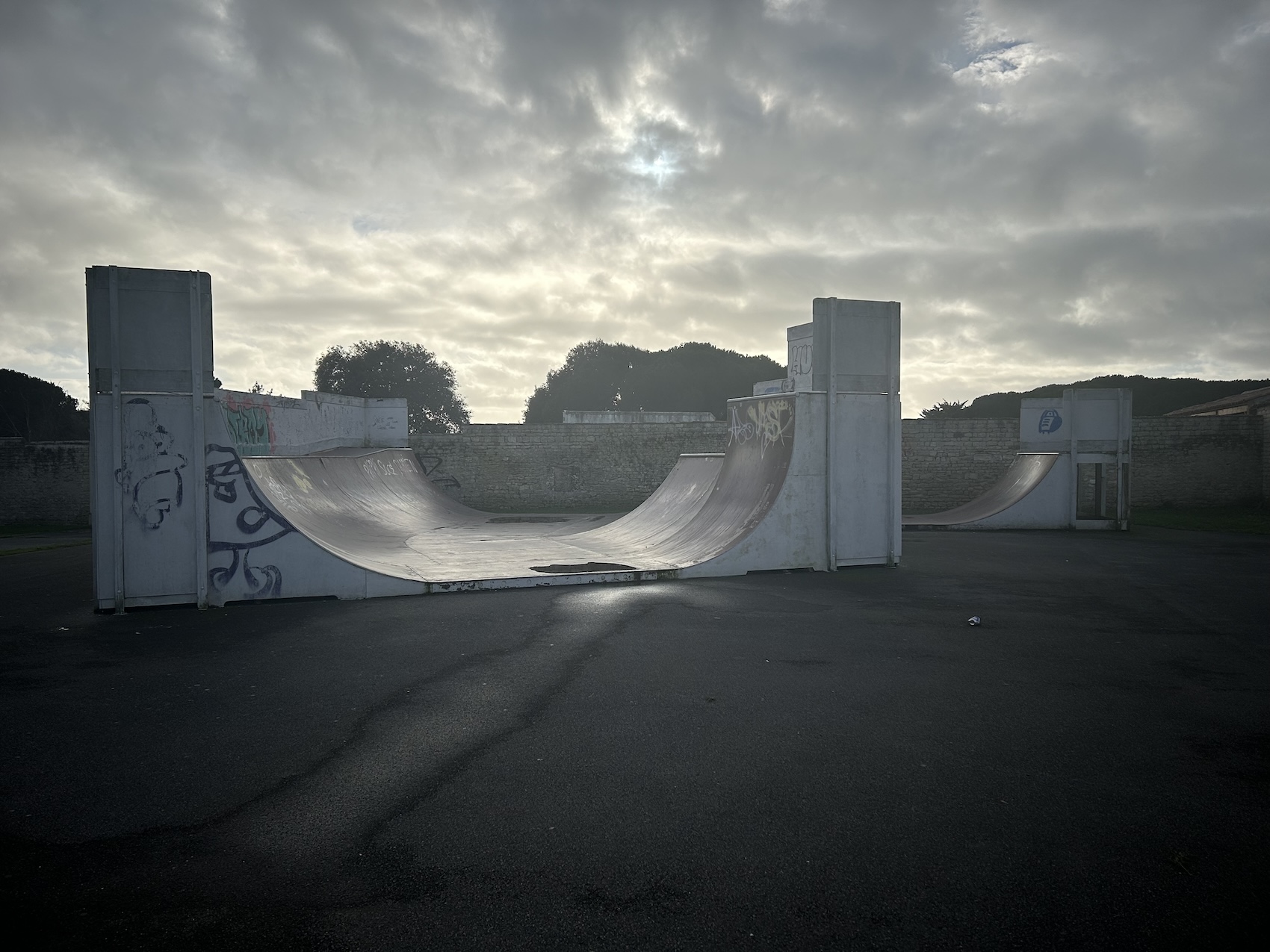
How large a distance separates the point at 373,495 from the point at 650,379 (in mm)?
39049

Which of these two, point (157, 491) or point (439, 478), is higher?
point (157, 491)

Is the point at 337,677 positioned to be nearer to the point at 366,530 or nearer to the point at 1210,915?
the point at 1210,915

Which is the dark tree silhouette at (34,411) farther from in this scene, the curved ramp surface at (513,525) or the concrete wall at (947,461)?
the concrete wall at (947,461)

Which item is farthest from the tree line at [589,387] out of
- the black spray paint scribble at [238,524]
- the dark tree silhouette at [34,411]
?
the black spray paint scribble at [238,524]

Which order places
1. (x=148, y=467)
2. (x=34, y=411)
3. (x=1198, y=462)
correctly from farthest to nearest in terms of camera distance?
(x=34, y=411) → (x=1198, y=462) → (x=148, y=467)

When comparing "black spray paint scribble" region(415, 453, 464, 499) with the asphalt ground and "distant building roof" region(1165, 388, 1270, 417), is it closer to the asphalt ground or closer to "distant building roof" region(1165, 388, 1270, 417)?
the asphalt ground

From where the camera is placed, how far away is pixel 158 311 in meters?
6.54

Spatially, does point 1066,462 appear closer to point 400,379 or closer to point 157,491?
point 157,491

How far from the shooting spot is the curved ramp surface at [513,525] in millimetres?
8016

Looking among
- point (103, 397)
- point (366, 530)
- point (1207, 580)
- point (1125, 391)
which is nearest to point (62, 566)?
point (366, 530)

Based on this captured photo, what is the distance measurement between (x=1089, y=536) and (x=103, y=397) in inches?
519

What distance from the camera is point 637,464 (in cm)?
1836

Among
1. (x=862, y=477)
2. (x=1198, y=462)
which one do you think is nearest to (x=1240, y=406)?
(x=1198, y=462)

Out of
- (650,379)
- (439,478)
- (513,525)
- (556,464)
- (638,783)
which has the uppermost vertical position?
(650,379)
